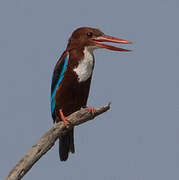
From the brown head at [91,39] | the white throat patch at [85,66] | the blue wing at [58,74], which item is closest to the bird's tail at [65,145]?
the blue wing at [58,74]

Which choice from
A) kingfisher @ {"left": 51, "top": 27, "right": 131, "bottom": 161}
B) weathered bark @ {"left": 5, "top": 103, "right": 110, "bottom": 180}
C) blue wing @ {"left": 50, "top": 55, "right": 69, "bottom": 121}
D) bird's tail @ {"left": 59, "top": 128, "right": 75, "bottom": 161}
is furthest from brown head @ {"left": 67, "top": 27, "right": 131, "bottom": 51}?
bird's tail @ {"left": 59, "top": 128, "right": 75, "bottom": 161}

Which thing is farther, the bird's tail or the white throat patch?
the bird's tail

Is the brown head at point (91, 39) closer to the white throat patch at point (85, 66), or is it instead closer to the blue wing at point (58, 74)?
the white throat patch at point (85, 66)

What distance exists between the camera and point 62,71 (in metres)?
6.82

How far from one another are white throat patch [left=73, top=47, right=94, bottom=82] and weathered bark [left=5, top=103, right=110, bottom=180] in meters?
0.48

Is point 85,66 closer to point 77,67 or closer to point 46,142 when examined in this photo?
point 77,67

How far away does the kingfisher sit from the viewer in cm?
674

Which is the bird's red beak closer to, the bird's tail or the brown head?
the brown head

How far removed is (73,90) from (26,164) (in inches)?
52.1

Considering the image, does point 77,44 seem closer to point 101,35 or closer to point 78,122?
point 101,35

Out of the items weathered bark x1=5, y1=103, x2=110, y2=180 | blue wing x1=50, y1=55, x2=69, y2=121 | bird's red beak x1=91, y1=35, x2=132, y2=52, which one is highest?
bird's red beak x1=91, y1=35, x2=132, y2=52

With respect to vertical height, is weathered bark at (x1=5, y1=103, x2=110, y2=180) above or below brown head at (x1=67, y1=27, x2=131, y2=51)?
A: below

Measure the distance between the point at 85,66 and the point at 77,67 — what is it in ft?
0.38

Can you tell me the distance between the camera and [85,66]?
675 cm
